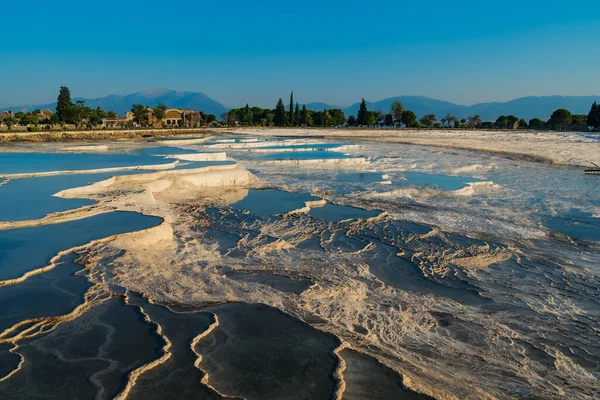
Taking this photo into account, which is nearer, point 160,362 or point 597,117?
point 160,362

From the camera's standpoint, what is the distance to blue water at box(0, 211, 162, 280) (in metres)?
6.50

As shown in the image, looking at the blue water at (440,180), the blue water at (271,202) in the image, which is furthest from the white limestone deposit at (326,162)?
the blue water at (271,202)

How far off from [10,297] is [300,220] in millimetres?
5971

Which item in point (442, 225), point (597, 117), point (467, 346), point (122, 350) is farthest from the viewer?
point (597, 117)

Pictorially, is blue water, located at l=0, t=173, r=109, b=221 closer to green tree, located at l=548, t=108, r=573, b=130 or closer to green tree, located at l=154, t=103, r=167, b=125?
green tree, located at l=154, t=103, r=167, b=125

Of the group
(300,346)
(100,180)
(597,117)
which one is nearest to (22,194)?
(100,180)

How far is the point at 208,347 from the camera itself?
465cm

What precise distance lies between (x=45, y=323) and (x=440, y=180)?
46.6 feet

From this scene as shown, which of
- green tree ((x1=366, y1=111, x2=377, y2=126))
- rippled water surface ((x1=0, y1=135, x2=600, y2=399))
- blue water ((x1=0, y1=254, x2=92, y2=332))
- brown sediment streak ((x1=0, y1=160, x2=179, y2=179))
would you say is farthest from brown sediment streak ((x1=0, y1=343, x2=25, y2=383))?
green tree ((x1=366, y1=111, x2=377, y2=126))

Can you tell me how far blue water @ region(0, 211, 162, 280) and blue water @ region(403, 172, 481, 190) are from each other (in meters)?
9.97

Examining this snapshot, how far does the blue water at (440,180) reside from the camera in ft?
50.5

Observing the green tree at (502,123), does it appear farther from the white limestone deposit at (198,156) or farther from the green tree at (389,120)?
the white limestone deposit at (198,156)

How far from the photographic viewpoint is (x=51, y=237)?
7652 millimetres

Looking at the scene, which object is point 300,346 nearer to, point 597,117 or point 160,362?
point 160,362
